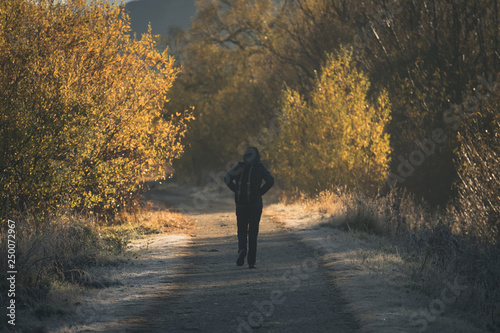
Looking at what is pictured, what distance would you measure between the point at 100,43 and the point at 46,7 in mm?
2041

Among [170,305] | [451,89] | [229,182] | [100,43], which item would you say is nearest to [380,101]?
[451,89]

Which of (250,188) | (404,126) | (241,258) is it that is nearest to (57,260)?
(241,258)

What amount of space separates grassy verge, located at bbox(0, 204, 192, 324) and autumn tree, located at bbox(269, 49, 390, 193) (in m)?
10.5

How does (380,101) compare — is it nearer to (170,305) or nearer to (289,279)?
(289,279)

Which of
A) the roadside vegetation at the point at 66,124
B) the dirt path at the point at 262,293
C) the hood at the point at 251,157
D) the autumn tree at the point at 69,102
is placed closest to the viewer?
the dirt path at the point at 262,293

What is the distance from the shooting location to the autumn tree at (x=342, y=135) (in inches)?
927

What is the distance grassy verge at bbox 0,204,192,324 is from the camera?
8836 mm

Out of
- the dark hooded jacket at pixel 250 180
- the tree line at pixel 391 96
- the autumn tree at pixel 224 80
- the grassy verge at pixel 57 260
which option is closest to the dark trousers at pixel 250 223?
the dark hooded jacket at pixel 250 180

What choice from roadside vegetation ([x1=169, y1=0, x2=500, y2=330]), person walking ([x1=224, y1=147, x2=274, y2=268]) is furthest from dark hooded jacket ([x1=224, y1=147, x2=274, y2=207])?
roadside vegetation ([x1=169, y1=0, x2=500, y2=330])

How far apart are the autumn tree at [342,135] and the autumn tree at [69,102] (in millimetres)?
8411

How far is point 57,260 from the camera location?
10805mm

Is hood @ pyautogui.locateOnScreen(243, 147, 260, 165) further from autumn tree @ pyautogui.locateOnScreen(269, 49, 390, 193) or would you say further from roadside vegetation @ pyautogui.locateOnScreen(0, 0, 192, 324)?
autumn tree @ pyautogui.locateOnScreen(269, 49, 390, 193)

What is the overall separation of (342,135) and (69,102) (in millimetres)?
12991

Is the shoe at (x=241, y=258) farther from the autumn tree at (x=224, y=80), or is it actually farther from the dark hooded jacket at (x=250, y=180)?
the autumn tree at (x=224, y=80)
